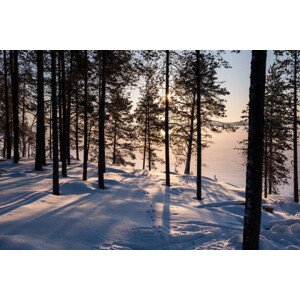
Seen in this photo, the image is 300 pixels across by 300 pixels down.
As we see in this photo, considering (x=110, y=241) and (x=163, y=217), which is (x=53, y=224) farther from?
(x=163, y=217)

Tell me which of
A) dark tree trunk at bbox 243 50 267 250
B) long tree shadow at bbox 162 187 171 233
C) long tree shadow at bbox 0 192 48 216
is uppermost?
dark tree trunk at bbox 243 50 267 250

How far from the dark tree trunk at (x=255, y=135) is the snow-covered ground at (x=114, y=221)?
1.38 m

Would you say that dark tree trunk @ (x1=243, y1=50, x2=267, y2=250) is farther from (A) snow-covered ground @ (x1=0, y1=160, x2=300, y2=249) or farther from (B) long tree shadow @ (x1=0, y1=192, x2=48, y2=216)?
(B) long tree shadow @ (x1=0, y1=192, x2=48, y2=216)

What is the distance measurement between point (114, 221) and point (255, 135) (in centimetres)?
481

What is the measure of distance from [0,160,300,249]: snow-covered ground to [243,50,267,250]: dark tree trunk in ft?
4.52

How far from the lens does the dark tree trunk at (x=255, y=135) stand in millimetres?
5633

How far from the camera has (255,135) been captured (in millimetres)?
5750

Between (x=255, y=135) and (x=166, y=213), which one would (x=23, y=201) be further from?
(x=255, y=135)

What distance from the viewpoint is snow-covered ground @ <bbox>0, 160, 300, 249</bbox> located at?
6875 millimetres

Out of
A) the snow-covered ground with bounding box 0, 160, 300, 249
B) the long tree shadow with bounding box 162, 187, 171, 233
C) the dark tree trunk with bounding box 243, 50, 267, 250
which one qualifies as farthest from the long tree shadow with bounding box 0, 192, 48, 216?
the dark tree trunk with bounding box 243, 50, 267, 250

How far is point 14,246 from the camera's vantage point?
239 inches

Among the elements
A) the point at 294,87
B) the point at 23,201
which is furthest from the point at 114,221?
the point at 294,87

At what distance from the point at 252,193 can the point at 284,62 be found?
15648 millimetres

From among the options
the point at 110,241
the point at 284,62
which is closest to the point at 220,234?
the point at 110,241
